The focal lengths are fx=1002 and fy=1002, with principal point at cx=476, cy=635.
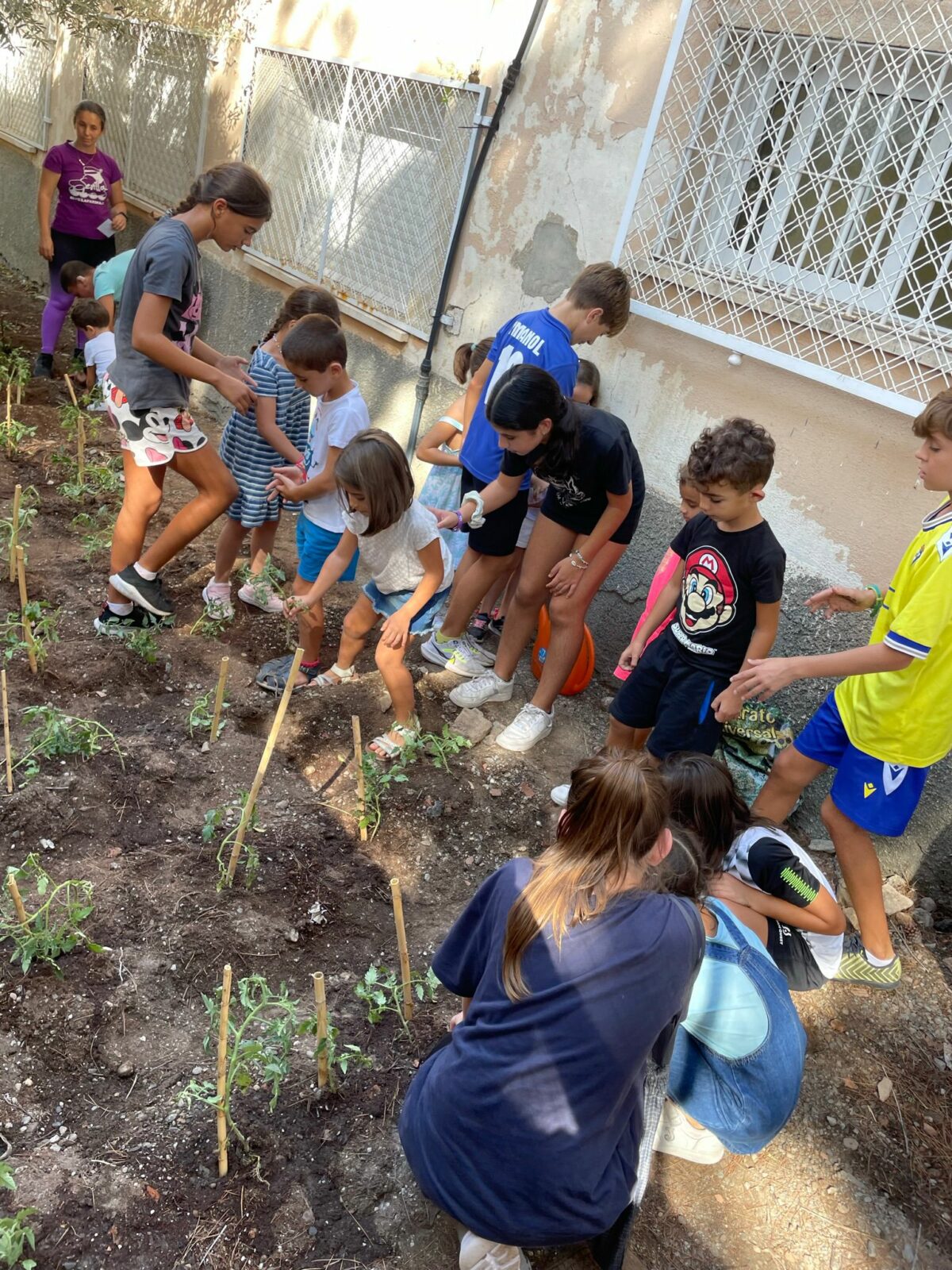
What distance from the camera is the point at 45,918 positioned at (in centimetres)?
275

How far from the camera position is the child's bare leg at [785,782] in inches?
137

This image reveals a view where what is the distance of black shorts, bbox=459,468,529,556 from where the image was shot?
173 inches

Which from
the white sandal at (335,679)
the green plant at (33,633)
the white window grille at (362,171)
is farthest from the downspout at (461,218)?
the green plant at (33,633)

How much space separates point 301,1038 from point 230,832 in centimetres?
79

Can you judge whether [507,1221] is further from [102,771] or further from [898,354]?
[898,354]

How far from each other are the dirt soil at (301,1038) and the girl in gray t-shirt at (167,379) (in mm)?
359

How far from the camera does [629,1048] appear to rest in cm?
187

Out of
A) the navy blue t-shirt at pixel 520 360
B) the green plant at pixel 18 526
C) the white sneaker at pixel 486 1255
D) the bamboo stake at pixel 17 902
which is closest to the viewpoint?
the white sneaker at pixel 486 1255

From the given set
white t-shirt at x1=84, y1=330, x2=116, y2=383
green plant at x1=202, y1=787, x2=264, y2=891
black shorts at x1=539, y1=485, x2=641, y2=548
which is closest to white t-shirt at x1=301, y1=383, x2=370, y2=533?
black shorts at x1=539, y1=485, x2=641, y2=548

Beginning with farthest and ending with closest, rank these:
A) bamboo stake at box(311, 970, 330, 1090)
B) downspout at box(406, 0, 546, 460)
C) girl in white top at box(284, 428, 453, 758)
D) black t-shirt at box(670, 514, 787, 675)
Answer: downspout at box(406, 0, 546, 460)
girl in white top at box(284, 428, 453, 758)
black t-shirt at box(670, 514, 787, 675)
bamboo stake at box(311, 970, 330, 1090)

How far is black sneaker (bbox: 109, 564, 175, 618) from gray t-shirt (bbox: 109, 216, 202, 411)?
71cm

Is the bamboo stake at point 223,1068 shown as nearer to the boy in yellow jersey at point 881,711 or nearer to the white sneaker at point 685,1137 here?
the white sneaker at point 685,1137

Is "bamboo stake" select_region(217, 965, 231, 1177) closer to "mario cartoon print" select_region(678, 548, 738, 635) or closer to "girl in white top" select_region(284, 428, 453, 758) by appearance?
"girl in white top" select_region(284, 428, 453, 758)

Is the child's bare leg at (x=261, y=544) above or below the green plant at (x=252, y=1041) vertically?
above
